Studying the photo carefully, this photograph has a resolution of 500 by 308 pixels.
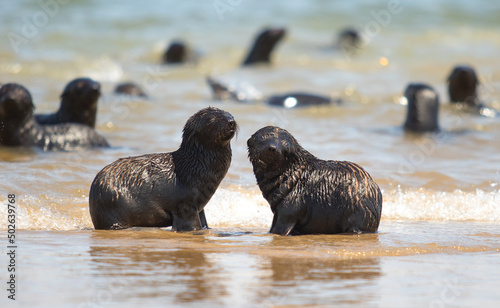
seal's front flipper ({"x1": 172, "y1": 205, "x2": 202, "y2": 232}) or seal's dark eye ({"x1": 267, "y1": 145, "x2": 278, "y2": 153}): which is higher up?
seal's dark eye ({"x1": 267, "y1": 145, "x2": 278, "y2": 153})

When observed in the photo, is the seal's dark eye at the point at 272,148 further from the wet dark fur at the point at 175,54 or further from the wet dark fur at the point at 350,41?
the wet dark fur at the point at 350,41

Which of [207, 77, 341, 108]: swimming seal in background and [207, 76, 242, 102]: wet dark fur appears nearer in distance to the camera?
[207, 77, 341, 108]: swimming seal in background

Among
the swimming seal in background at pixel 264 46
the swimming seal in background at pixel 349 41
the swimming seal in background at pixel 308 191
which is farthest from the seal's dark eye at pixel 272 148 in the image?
the swimming seal in background at pixel 349 41

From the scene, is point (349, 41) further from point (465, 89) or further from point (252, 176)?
point (252, 176)

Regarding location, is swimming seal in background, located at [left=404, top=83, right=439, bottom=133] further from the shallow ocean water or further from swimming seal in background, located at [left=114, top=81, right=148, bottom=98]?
swimming seal in background, located at [left=114, top=81, right=148, bottom=98]

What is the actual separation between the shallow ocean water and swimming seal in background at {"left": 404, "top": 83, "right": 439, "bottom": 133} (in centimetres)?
27

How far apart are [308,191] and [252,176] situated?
2.71 m

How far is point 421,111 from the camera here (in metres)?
14.1

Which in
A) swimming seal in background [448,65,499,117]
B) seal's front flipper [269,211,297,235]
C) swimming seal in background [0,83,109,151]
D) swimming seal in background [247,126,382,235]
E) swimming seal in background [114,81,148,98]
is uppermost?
swimming seal in background [448,65,499,117]

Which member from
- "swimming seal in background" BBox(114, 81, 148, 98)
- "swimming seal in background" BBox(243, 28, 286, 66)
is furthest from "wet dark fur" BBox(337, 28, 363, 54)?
"swimming seal in background" BBox(114, 81, 148, 98)

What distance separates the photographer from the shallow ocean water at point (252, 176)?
4984mm

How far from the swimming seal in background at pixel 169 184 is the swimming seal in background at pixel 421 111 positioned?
23.7ft

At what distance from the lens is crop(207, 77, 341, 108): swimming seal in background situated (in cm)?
1572

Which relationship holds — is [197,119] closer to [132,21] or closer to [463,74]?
[463,74]
